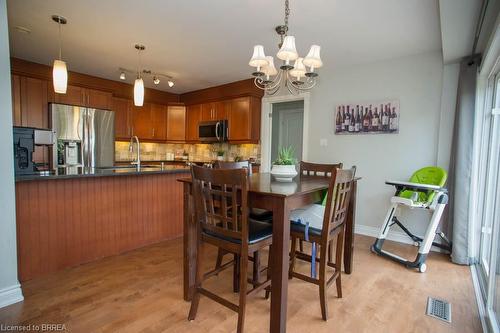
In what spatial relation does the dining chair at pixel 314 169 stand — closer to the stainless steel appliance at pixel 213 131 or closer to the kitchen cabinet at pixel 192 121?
the stainless steel appliance at pixel 213 131

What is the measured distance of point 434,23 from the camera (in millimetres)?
2496

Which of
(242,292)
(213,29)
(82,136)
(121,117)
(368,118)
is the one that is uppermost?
(213,29)

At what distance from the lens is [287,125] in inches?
201

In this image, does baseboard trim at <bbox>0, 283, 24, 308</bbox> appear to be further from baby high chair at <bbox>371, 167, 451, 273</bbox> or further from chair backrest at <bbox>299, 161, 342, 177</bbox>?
baby high chair at <bbox>371, 167, 451, 273</bbox>

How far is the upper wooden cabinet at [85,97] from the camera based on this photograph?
14.4 feet

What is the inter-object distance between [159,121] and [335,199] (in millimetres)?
4981

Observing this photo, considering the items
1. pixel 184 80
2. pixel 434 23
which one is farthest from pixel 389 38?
pixel 184 80

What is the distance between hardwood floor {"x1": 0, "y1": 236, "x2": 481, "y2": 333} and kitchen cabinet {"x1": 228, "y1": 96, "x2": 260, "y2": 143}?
2.69 metres

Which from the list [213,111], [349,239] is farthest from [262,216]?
[213,111]

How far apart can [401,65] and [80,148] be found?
198 inches

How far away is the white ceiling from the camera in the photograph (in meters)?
2.32

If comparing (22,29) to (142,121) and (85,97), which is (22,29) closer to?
(85,97)

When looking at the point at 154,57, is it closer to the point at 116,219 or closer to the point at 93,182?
the point at 93,182

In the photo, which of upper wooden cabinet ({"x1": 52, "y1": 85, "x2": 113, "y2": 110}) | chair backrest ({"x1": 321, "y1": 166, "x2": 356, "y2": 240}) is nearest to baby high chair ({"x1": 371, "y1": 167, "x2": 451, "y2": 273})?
chair backrest ({"x1": 321, "y1": 166, "x2": 356, "y2": 240})
